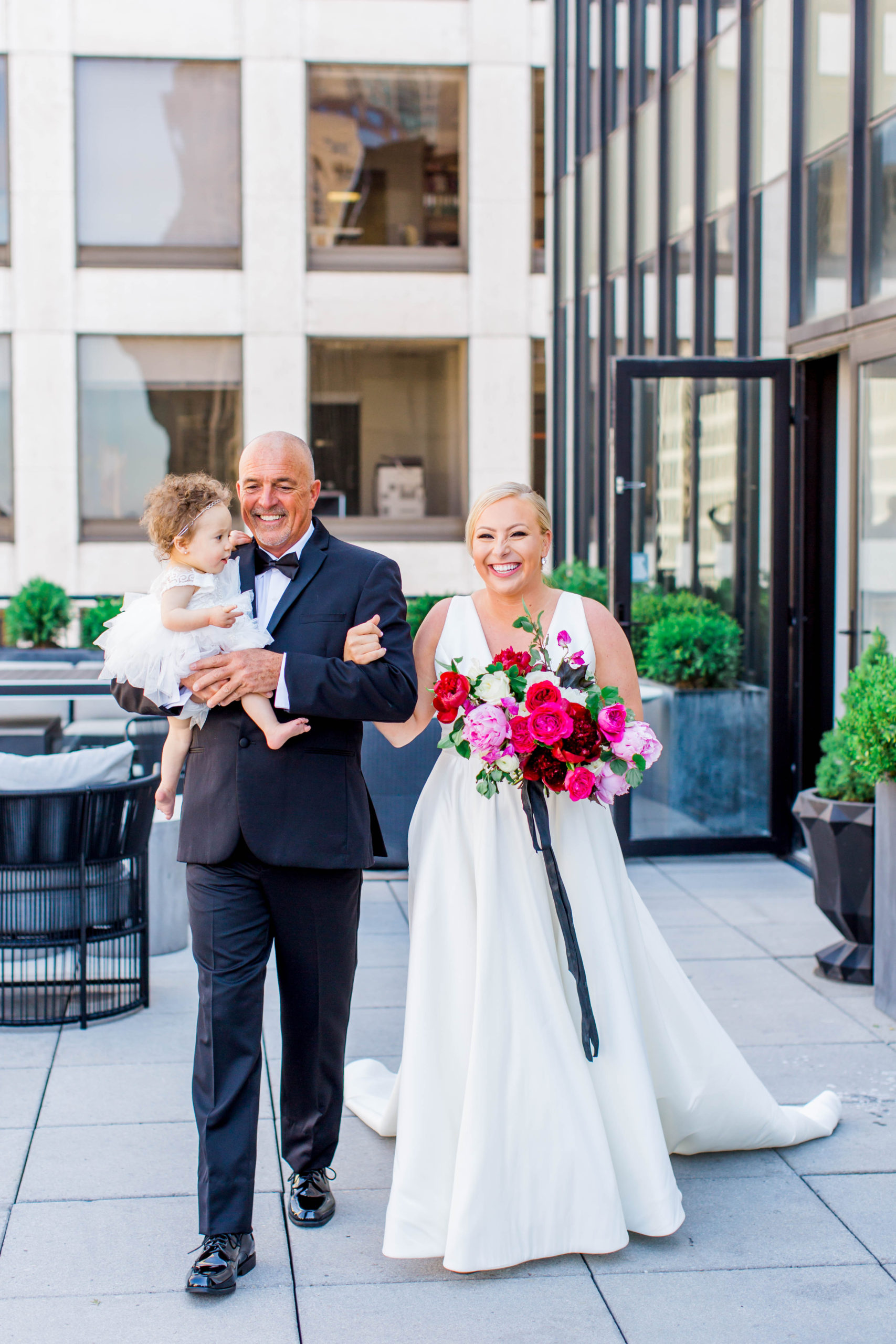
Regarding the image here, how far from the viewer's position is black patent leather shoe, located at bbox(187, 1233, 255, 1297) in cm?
336

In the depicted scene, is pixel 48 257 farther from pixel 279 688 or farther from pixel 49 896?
pixel 279 688

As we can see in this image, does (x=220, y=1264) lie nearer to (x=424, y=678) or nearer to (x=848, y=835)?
(x=424, y=678)

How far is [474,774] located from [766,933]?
11.3 feet

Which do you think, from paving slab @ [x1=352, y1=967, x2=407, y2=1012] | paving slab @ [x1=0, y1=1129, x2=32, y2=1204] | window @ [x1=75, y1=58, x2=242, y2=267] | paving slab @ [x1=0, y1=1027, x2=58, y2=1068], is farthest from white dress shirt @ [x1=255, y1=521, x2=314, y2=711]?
window @ [x1=75, y1=58, x2=242, y2=267]

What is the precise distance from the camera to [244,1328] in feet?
10.6

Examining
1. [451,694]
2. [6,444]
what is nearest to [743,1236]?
[451,694]

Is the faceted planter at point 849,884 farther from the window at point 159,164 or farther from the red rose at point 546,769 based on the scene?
the window at point 159,164

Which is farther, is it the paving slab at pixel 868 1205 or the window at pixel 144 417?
the window at pixel 144 417

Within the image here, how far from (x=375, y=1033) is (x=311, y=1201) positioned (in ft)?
5.09

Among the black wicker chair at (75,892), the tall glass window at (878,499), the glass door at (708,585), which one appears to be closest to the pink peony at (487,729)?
the black wicker chair at (75,892)

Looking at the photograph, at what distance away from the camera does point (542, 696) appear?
11.7 ft

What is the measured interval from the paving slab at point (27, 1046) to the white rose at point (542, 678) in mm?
2515

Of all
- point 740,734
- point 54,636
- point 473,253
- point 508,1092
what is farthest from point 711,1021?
point 473,253

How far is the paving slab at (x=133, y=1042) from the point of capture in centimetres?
504
